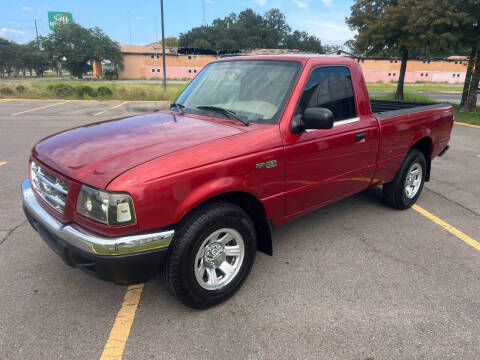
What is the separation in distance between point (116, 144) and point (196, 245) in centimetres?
94

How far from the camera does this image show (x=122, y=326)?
254cm

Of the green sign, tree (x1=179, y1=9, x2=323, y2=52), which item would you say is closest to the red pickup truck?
the green sign

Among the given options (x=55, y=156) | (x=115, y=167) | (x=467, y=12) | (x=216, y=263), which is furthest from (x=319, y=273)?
(x=467, y=12)

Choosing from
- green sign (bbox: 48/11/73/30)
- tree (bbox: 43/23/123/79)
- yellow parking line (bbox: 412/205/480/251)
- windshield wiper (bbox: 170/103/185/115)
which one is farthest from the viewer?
green sign (bbox: 48/11/73/30)

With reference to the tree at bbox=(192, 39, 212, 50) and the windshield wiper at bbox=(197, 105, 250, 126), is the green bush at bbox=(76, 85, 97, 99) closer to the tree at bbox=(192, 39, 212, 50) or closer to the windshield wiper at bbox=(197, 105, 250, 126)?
the windshield wiper at bbox=(197, 105, 250, 126)

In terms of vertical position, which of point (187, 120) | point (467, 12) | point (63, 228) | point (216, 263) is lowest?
point (216, 263)

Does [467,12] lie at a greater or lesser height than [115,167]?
greater

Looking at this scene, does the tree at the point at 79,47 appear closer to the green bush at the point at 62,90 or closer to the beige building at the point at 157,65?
the beige building at the point at 157,65

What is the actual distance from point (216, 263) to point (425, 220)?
3029mm

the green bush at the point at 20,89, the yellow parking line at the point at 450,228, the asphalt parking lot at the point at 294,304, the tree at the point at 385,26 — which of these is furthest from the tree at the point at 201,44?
the asphalt parking lot at the point at 294,304

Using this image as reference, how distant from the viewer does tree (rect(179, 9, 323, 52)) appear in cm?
11056

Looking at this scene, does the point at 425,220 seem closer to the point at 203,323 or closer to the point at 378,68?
the point at 203,323

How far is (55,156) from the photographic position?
2.58m

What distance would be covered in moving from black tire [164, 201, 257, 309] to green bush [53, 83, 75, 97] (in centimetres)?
2221
